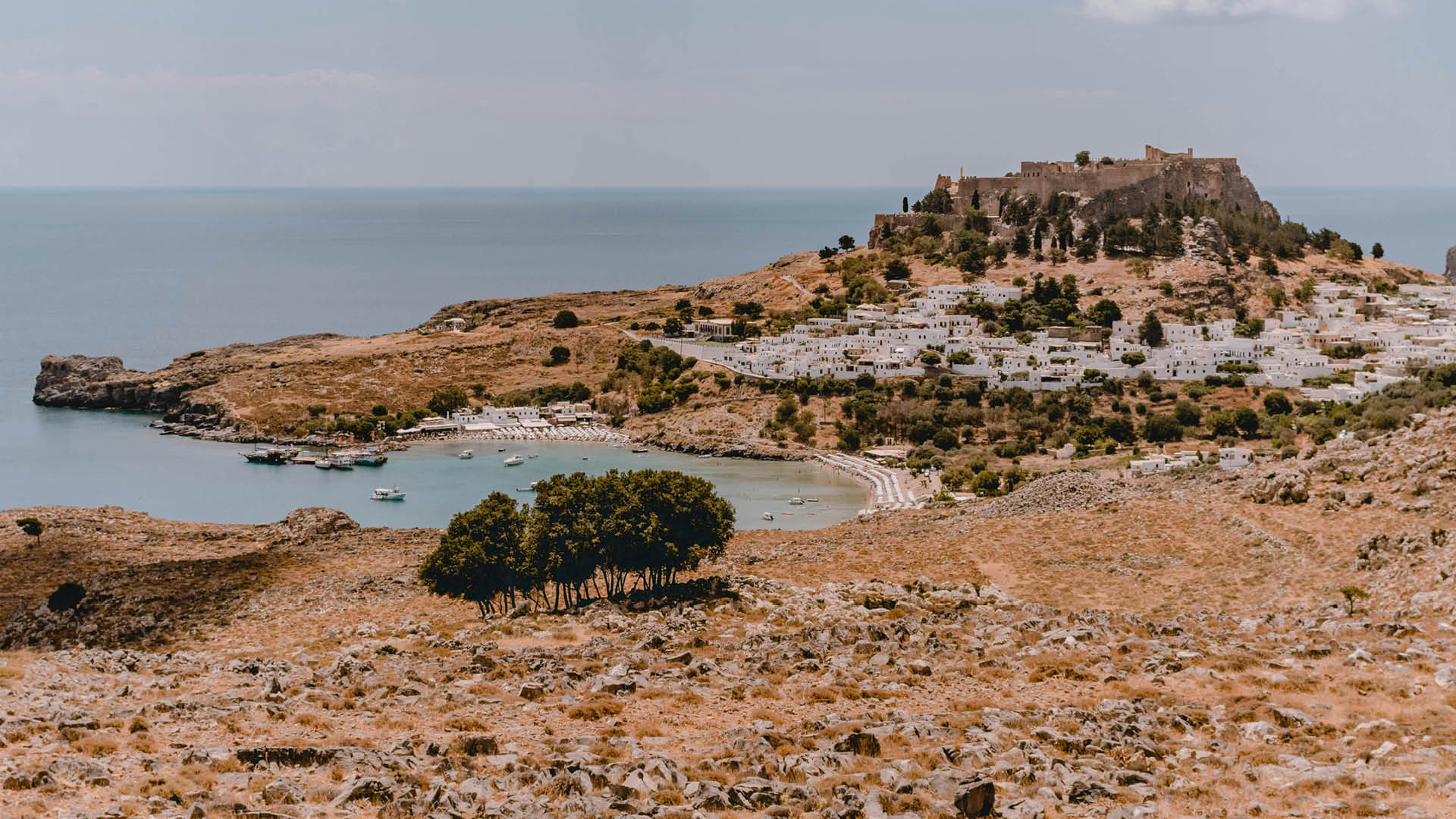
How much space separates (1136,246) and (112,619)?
70320 millimetres

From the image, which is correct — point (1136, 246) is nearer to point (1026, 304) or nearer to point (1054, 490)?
point (1026, 304)

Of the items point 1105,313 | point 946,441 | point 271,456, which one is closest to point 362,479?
point 271,456

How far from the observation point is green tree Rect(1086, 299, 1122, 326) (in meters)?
73.9

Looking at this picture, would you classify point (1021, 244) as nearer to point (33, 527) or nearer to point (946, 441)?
point (946, 441)

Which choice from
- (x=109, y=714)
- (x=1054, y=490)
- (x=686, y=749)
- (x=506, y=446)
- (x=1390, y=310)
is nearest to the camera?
(x=686, y=749)

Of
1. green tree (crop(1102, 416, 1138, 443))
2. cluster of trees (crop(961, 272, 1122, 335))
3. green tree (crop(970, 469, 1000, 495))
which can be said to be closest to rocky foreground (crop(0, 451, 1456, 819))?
green tree (crop(970, 469, 1000, 495))

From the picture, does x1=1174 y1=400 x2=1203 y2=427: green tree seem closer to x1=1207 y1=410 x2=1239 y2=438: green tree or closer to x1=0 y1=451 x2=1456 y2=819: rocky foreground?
x1=1207 y1=410 x2=1239 y2=438: green tree

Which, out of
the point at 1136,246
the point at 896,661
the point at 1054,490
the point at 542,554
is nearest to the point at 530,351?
the point at 1136,246

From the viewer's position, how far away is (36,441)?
72250mm

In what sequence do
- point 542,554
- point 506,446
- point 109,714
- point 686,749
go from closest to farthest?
point 686,749
point 109,714
point 542,554
point 506,446

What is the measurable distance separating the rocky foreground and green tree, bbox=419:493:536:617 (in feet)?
3.13

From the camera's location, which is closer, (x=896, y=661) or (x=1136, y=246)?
(x=896, y=661)

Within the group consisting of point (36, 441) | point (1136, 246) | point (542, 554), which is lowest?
point (36, 441)

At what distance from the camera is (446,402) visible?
76000 mm
